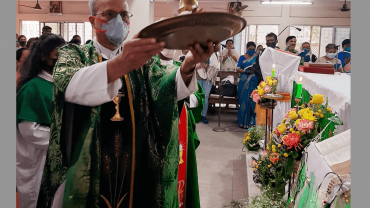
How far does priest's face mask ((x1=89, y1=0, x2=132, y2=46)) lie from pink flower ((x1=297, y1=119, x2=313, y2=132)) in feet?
4.20

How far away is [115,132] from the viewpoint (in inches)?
60.5

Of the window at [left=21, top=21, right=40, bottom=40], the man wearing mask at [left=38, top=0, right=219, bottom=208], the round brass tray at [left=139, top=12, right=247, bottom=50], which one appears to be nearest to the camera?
the round brass tray at [left=139, top=12, right=247, bottom=50]

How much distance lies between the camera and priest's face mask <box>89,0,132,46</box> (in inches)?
58.9

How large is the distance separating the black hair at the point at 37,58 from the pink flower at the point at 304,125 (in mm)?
1711

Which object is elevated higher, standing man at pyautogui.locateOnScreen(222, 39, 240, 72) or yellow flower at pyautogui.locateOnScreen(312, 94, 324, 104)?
standing man at pyautogui.locateOnScreen(222, 39, 240, 72)

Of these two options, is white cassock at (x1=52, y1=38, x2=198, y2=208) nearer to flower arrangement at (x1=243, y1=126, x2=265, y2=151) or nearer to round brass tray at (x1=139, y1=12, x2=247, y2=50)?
round brass tray at (x1=139, y1=12, x2=247, y2=50)

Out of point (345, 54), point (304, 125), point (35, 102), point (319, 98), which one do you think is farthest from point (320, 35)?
point (35, 102)

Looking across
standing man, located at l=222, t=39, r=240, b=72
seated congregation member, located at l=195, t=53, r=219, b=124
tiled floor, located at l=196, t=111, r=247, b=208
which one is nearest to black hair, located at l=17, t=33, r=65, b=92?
tiled floor, located at l=196, t=111, r=247, b=208

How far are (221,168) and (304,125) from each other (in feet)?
8.16

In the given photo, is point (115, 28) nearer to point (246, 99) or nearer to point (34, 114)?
point (34, 114)

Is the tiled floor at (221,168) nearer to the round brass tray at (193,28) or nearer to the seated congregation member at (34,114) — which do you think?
the seated congregation member at (34,114)

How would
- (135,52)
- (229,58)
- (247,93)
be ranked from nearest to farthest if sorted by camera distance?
(135,52) → (247,93) → (229,58)

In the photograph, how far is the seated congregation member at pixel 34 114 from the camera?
6.84 feet

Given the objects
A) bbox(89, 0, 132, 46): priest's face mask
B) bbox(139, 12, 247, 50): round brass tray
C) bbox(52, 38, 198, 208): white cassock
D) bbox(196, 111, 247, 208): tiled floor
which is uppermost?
bbox(89, 0, 132, 46): priest's face mask
